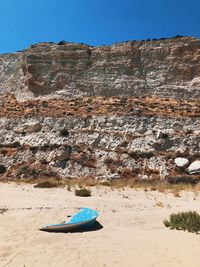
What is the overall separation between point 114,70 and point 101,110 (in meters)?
11.4

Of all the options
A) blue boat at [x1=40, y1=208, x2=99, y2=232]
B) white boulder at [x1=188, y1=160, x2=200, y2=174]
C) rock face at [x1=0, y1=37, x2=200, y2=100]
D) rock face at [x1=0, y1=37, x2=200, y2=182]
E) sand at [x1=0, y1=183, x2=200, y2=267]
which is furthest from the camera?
rock face at [x1=0, y1=37, x2=200, y2=100]

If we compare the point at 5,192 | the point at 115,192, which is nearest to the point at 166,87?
the point at 115,192

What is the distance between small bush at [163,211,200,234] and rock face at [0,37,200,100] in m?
35.2

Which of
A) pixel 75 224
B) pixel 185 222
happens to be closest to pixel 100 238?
pixel 75 224

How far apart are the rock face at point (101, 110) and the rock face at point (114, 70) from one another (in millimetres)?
121

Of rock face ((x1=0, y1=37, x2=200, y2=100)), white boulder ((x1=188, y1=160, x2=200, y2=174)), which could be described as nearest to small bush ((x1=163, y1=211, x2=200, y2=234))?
white boulder ((x1=188, y1=160, x2=200, y2=174))

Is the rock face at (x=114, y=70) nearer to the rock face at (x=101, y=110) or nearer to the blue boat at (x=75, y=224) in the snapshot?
the rock face at (x=101, y=110)

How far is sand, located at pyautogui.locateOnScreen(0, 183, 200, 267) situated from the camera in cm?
838

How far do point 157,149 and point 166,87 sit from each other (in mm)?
16277

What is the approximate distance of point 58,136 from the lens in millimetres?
35719

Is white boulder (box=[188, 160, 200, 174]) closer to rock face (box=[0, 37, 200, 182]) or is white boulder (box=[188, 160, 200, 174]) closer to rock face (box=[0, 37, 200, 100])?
rock face (box=[0, 37, 200, 182])

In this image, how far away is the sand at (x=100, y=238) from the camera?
8.38 m

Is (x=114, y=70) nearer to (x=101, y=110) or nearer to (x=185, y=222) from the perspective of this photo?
(x=101, y=110)

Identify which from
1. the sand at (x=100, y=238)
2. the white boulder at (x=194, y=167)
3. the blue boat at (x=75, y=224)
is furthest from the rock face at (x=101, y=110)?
the blue boat at (x=75, y=224)
